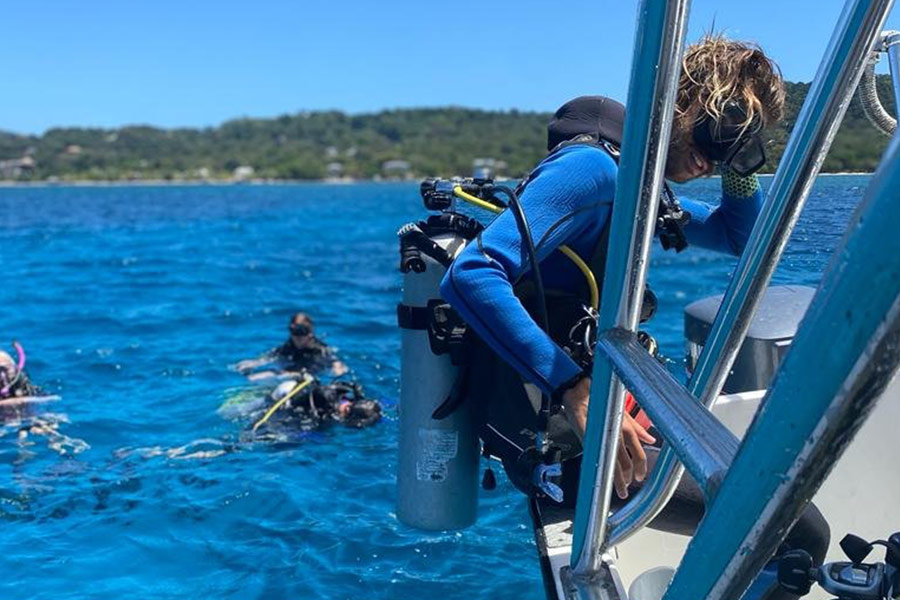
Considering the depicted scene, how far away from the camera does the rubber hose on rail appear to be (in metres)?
1.80

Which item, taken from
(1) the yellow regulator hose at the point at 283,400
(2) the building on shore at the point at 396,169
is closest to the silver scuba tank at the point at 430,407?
(1) the yellow regulator hose at the point at 283,400

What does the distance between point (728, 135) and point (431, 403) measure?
111cm

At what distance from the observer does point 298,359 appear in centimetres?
939

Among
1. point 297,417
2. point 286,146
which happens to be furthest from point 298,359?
point 286,146

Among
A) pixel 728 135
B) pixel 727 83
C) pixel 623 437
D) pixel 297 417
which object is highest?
pixel 727 83

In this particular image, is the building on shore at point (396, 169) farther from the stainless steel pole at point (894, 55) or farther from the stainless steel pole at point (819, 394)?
the stainless steel pole at point (819, 394)

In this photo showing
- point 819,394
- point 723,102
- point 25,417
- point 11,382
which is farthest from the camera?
point 11,382

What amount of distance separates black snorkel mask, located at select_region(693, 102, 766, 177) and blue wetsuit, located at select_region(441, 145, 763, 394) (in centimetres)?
21

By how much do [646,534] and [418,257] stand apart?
1138 millimetres

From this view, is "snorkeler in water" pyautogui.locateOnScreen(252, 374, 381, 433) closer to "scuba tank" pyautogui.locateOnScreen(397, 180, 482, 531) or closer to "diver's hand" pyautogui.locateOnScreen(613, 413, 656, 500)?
"scuba tank" pyautogui.locateOnScreen(397, 180, 482, 531)

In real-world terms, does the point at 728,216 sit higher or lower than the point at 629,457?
higher

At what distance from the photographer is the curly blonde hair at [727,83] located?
6.25 ft

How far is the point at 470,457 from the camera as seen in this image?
2646 mm

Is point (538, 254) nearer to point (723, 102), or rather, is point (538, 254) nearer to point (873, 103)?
point (723, 102)
